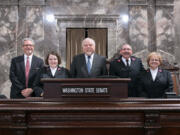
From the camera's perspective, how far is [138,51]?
9.06 m

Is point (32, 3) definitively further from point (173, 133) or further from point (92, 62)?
point (173, 133)

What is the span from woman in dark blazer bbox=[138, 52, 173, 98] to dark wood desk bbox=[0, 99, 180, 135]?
105 centimetres

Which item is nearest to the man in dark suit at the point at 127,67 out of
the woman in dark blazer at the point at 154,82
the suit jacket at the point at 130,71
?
the suit jacket at the point at 130,71

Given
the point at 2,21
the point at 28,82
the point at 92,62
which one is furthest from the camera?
the point at 2,21

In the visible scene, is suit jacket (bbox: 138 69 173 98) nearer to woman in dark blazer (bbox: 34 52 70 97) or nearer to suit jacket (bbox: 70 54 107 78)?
suit jacket (bbox: 70 54 107 78)

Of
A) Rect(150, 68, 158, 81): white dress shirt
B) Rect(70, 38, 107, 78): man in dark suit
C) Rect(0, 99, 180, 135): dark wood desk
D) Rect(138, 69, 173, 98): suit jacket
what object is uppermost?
Rect(70, 38, 107, 78): man in dark suit

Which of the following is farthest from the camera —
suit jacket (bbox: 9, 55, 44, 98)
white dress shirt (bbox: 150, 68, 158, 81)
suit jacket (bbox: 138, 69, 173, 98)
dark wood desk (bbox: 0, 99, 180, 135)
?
suit jacket (bbox: 9, 55, 44, 98)

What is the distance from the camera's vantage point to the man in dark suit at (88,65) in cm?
434

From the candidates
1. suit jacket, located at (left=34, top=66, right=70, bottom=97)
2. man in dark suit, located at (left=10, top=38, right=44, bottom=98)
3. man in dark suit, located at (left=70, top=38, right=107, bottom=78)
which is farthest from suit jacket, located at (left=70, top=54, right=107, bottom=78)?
man in dark suit, located at (left=10, top=38, right=44, bottom=98)

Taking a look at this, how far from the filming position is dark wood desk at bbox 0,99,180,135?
3.15 m

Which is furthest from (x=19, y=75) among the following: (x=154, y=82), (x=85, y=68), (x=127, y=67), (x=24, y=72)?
(x=154, y=82)

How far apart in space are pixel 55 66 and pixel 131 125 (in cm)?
200

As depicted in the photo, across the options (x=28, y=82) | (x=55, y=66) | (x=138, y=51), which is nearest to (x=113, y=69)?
(x=55, y=66)

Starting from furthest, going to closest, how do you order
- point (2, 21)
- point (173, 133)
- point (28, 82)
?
point (2, 21), point (28, 82), point (173, 133)
